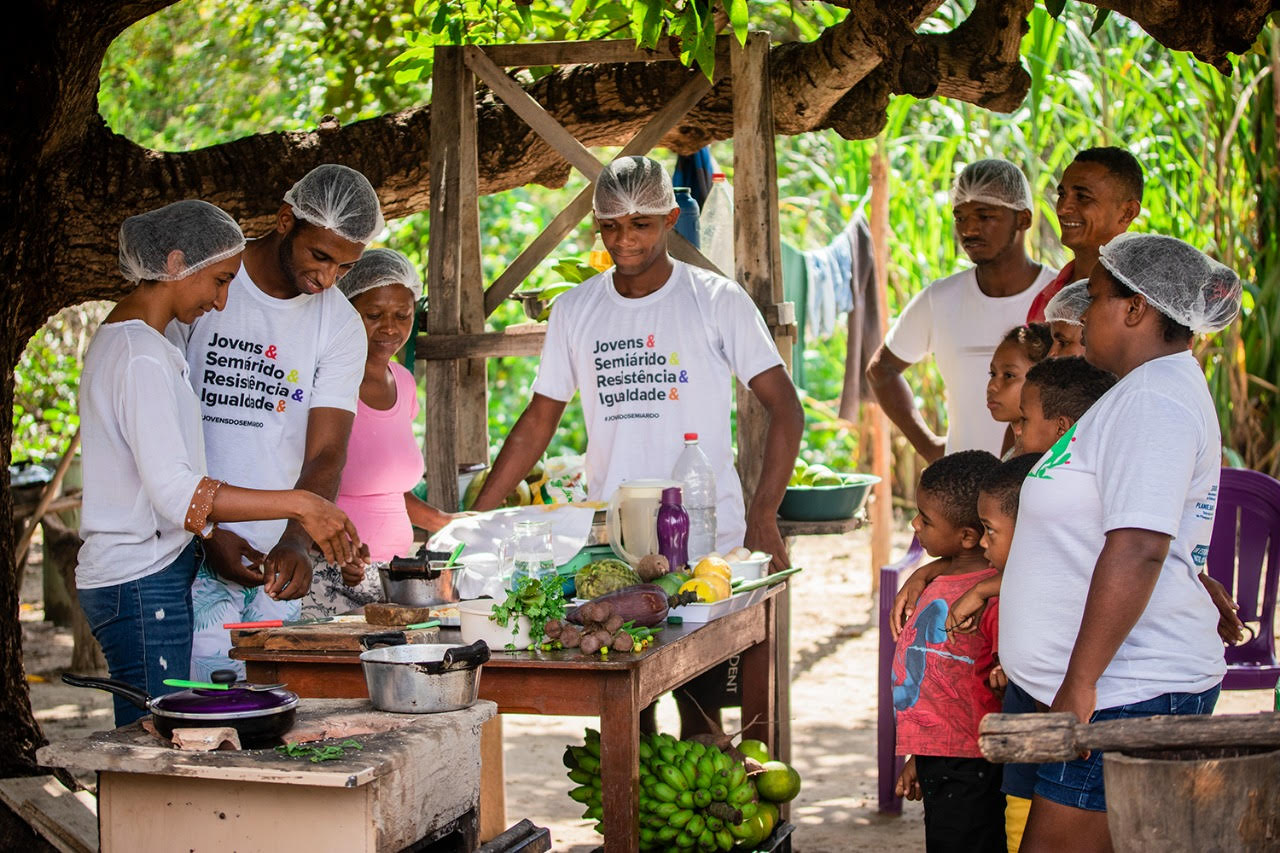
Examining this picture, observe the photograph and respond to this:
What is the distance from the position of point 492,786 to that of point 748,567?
1639mm

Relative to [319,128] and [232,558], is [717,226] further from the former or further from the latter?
[232,558]

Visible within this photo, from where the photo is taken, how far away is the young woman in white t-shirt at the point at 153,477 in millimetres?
3646

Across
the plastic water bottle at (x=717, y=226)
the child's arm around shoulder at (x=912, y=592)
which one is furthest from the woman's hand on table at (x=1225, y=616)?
the plastic water bottle at (x=717, y=226)

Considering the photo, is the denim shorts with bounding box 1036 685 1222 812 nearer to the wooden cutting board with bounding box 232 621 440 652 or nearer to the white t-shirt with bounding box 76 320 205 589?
the wooden cutting board with bounding box 232 621 440 652

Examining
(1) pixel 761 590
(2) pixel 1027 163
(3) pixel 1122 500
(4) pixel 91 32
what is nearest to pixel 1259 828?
(3) pixel 1122 500

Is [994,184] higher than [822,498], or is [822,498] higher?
[994,184]

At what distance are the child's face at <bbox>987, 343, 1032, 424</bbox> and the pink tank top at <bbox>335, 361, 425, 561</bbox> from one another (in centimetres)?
211

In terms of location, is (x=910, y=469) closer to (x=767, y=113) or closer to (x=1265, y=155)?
(x=1265, y=155)

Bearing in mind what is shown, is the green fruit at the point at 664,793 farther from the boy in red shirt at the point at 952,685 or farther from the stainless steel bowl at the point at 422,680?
the stainless steel bowl at the point at 422,680

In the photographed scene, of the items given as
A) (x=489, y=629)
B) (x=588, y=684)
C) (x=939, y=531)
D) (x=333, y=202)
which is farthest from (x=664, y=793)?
(x=333, y=202)

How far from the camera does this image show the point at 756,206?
5711mm

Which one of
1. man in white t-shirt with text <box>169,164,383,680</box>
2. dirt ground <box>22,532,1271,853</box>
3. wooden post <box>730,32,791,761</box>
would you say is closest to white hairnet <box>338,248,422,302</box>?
man in white t-shirt with text <box>169,164,383,680</box>

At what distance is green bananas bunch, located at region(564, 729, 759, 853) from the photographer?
430cm

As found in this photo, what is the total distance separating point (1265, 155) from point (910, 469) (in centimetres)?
403
